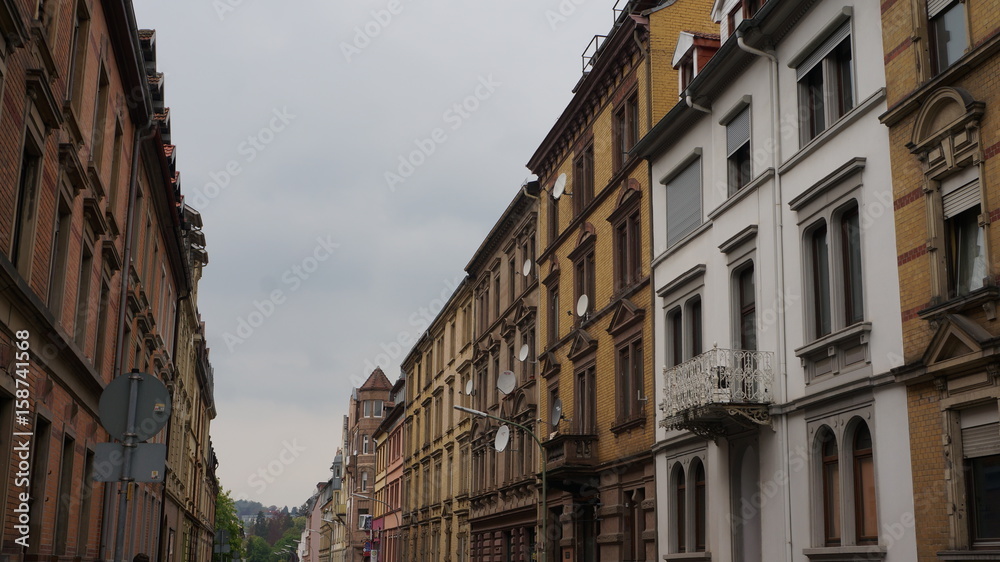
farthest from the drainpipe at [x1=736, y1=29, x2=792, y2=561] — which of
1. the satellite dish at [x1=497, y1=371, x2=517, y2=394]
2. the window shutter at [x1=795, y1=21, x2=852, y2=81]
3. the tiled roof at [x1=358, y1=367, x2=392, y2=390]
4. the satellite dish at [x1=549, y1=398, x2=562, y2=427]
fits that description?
the tiled roof at [x1=358, y1=367, x2=392, y2=390]

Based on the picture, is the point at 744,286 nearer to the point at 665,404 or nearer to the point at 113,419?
the point at 665,404

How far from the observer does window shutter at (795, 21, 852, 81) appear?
17219 millimetres

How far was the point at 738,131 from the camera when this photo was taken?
835 inches

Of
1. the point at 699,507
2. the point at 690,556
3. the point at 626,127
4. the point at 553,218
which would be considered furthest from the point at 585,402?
the point at 690,556

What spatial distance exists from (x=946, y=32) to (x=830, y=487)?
7191mm

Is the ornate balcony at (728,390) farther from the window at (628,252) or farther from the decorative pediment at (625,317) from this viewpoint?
the window at (628,252)

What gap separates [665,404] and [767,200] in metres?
4.60

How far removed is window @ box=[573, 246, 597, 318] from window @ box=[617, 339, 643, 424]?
323 cm

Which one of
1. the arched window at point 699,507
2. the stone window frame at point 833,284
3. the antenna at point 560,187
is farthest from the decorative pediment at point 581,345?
the stone window frame at point 833,284

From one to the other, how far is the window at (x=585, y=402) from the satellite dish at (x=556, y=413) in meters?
1.44

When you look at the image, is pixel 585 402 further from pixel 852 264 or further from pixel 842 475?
pixel 852 264

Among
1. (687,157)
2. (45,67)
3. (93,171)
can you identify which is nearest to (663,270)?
(687,157)

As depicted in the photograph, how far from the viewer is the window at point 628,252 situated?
Answer: 26656 millimetres

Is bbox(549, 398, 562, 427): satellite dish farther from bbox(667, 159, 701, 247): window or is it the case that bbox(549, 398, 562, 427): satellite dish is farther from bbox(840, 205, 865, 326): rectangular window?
bbox(840, 205, 865, 326): rectangular window
